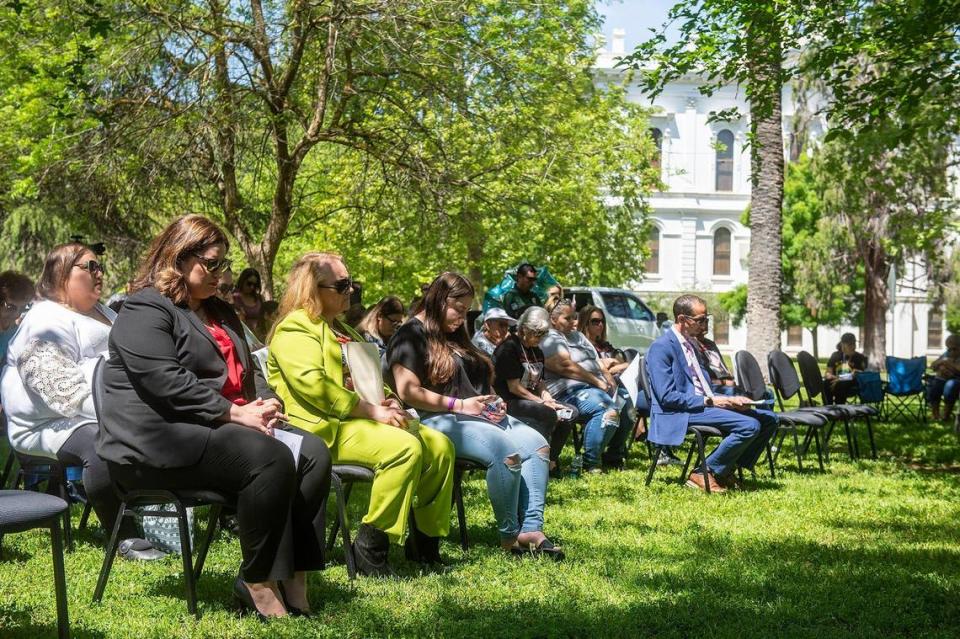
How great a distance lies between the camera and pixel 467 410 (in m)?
6.88

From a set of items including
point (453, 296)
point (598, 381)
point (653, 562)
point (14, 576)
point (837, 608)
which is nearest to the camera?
point (837, 608)

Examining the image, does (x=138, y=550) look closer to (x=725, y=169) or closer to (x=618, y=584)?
(x=618, y=584)

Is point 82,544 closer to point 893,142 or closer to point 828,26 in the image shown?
point 828,26

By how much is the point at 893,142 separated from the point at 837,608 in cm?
931

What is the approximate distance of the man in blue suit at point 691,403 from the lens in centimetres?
945

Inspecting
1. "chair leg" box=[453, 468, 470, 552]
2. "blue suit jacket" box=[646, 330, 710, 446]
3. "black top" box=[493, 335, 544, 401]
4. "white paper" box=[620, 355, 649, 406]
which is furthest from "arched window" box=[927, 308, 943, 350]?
"chair leg" box=[453, 468, 470, 552]

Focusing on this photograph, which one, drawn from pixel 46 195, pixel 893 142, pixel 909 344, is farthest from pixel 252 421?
pixel 909 344

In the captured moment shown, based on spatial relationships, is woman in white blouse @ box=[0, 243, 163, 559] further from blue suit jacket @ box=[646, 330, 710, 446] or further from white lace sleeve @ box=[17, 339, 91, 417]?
blue suit jacket @ box=[646, 330, 710, 446]

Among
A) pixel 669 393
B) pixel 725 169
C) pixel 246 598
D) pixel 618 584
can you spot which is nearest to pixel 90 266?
pixel 246 598

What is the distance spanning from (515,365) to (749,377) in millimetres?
2450

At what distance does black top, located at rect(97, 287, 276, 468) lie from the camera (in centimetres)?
486

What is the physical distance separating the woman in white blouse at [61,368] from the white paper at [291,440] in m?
1.42

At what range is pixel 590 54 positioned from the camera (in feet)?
92.9

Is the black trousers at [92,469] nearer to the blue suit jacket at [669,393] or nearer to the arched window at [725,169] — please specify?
the blue suit jacket at [669,393]
